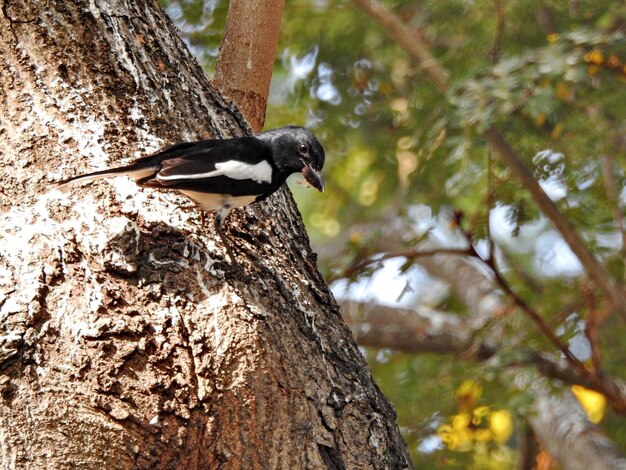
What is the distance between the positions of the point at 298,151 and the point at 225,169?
488mm

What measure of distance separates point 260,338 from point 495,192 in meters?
3.23

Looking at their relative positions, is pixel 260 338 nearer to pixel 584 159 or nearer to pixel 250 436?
pixel 250 436

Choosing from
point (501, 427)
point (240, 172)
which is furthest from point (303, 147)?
point (501, 427)

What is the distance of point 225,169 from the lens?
302cm

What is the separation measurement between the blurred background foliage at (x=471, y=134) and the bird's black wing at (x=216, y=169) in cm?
204

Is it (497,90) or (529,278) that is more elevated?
(529,278)

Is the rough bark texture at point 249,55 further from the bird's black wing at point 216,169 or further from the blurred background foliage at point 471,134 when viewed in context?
the blurred background foliage at point 471,134

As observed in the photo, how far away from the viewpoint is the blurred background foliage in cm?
526

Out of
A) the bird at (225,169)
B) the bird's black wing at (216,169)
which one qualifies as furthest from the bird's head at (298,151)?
the bird's black wing at (216,169)

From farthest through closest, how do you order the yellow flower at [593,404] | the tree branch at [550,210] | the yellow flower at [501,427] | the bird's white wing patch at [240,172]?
the yellow flower at [593,404] < the yellow flower at [501,427] < the tree branch at [550,210] < the bird's white wing patch at [240,172]

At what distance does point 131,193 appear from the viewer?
282 cm

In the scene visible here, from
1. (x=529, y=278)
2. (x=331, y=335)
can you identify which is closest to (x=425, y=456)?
(x=529, y=278)

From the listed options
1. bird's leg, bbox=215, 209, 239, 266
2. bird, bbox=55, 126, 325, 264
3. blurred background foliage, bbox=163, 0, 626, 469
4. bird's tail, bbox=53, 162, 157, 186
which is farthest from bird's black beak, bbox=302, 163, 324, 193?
blurred background foliage, bbox=163, 0, 626, 469

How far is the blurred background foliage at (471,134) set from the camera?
207 inches
